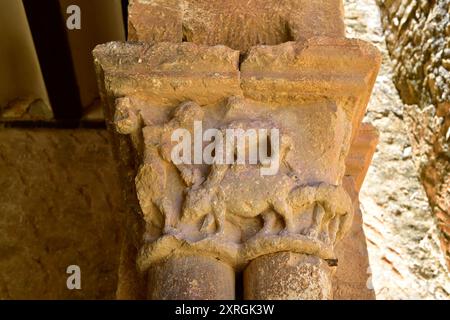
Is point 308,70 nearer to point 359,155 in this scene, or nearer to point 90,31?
point 359,155

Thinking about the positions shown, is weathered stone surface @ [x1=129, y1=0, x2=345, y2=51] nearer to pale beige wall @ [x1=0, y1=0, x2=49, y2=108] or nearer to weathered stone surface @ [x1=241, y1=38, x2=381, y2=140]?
weathered stone surface @ [x1=241, y1=38, x2=381, y2=140]

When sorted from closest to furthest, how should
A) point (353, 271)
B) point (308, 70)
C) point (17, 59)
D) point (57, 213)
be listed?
point (308, 70) → point (353, 271) → point (57, 213) → point (17, 59)

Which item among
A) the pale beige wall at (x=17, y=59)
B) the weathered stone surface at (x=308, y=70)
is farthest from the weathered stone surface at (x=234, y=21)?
the pale beige wall at (x=17, y=59)

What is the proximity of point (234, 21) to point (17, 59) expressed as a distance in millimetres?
1711

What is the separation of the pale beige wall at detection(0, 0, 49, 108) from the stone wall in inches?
74.7

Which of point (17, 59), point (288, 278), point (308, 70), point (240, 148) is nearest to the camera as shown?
point (288, 278)

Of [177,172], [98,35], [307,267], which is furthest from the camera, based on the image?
[98,35]

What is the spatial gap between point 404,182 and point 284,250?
1.64 m

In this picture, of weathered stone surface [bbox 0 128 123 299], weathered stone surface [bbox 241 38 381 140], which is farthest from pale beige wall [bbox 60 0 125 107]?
weathered stone surface [bbox 241 38 381 140]

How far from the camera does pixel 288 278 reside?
4.83 ft

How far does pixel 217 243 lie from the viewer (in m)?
1.50

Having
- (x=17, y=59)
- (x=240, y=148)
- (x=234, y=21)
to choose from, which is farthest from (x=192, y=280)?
(x=17, y=59)

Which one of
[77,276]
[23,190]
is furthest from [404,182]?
[23,190]

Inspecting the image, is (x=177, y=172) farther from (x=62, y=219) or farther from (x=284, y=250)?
(x=62, y=219)
